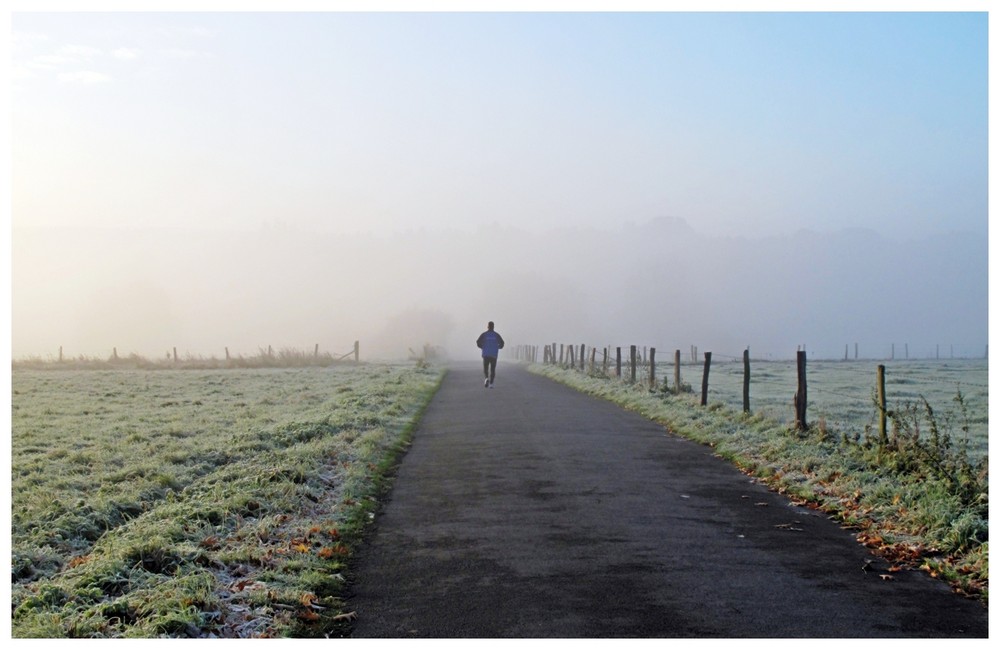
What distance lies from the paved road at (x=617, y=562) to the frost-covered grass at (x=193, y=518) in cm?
61

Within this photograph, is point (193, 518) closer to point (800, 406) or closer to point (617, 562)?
point (617, 562)

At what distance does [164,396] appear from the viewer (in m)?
30.2

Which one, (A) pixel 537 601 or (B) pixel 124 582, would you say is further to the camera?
(B) pixel 124 582

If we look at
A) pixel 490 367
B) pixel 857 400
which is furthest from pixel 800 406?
pixel 490 367

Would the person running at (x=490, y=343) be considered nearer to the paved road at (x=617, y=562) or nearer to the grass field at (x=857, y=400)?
the grass field at (x=857, y=400)

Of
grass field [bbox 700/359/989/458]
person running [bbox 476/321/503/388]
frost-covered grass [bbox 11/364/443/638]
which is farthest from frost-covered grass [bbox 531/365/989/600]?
person running [bbox 476/321/503/388]

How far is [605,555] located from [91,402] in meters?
23.8

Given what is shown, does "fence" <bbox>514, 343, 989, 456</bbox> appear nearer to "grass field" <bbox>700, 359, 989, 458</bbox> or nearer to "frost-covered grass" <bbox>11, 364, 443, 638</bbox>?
"grass field" <bbox>700, 359, 989, 458</bbox>

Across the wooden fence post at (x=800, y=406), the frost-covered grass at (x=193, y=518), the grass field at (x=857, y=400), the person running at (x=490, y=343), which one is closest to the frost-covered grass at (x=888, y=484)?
the wooden fence post at (x=800, y=406)

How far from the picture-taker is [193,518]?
9.40 m

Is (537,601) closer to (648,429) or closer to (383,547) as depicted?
(383,547)

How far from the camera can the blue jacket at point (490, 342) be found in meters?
29.7

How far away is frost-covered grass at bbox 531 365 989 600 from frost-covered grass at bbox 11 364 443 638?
205 inches

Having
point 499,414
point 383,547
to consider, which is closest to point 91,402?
point 499,414
